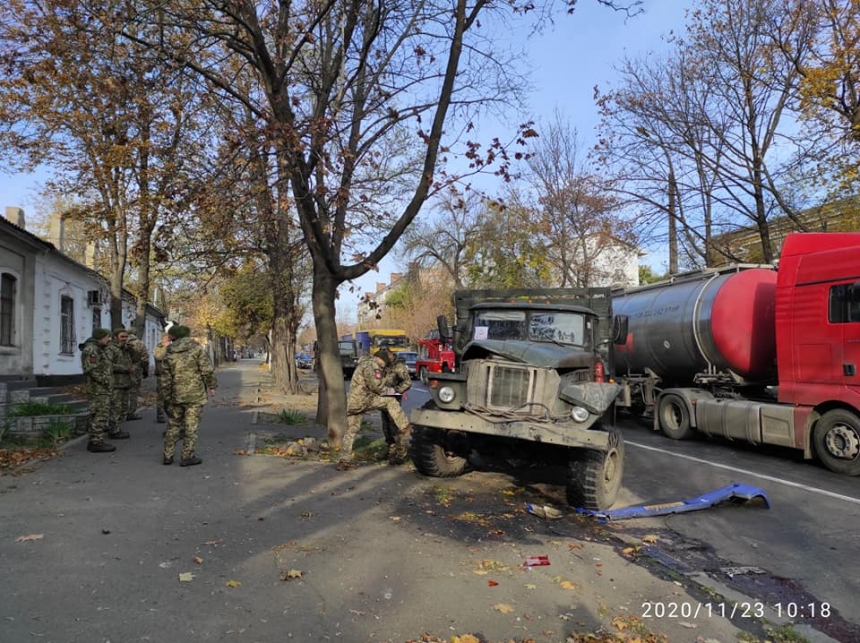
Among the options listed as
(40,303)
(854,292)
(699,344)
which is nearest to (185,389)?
(854,292)

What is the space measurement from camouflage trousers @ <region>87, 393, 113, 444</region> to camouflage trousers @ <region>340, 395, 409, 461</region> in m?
3.53

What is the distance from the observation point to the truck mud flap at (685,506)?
637cm

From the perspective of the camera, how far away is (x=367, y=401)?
830 cm

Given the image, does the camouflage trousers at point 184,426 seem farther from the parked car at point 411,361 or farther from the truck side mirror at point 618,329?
the parked car at point 411,361

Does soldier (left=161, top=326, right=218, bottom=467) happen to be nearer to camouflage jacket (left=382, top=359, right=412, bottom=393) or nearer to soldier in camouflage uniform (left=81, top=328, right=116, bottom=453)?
soldier in camouflage uniform (left=81, top=328, right=116, bottom=453)

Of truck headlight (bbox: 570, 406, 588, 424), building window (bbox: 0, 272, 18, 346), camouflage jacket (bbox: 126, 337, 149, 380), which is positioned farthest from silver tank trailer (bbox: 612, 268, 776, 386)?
building window (bbox: 0, 272, 18, 346)

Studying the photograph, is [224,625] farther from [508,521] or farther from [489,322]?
[489,322]

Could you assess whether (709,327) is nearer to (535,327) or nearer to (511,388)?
(535,327)

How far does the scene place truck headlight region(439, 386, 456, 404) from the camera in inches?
282

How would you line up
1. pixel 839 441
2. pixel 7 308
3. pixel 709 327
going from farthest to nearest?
1. pixel 7 308
2. pixel 709 327
3. pixel 839 441

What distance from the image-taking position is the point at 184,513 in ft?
19.2

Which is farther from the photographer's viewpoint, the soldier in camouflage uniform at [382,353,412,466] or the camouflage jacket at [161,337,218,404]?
the soldier in camouflage uniform at [382,353,412,466]
